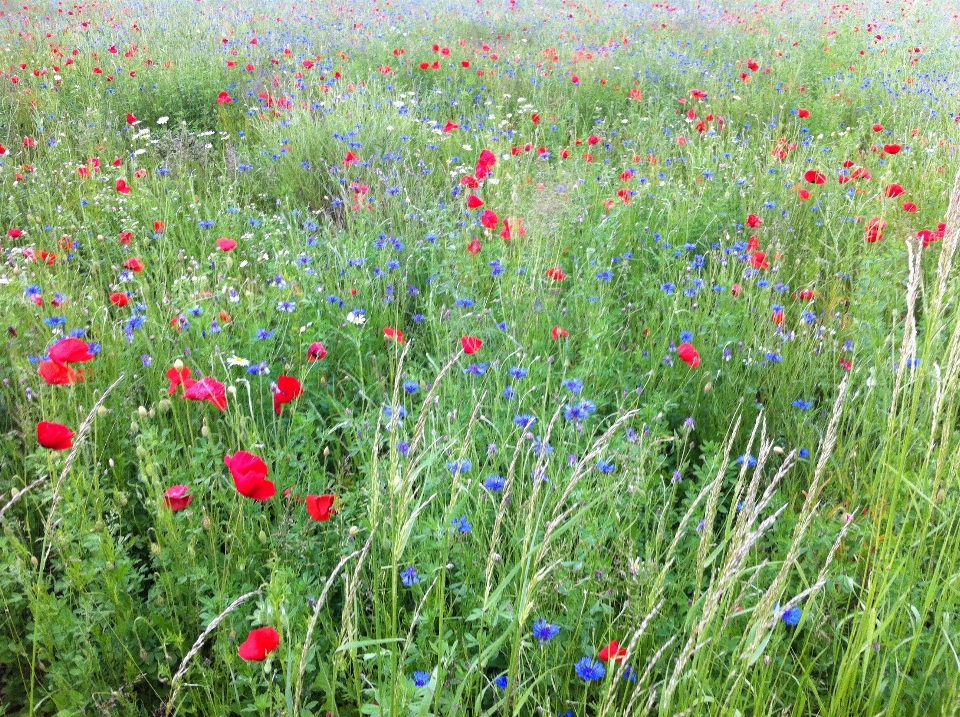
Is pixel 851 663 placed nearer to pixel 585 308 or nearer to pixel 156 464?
pixel 156 464

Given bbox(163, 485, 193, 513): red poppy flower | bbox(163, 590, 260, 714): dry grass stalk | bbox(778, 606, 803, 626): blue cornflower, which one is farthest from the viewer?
bbox(163, 485, 193, 513): red poppy flower

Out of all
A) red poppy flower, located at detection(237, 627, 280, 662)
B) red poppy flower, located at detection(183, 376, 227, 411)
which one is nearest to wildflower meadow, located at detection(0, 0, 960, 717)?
red poppy flower, located at detection(237, 627, 280, 662)

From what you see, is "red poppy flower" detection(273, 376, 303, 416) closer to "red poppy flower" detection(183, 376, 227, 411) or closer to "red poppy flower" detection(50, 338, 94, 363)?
"red poppy flower" detection(183, 376, 227, 411)

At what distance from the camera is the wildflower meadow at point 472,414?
51.1 inches

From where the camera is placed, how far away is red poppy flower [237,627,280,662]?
3.73ft

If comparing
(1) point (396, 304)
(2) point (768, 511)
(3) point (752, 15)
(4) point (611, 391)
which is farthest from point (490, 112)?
(3) point (752, 15)

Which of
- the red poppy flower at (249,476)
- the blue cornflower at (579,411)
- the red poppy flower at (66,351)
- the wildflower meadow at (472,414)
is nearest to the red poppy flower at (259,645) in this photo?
the wildflower meadow at (472,414)

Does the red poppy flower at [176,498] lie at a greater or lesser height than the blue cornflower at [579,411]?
lesser

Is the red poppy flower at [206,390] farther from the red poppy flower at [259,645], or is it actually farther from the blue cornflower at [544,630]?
the blue cornflower at [544,630]

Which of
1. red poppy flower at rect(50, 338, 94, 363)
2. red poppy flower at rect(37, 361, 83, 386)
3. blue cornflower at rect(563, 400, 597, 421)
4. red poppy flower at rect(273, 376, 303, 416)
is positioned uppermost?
red poppy flower at rect(50, 338, 94, 363)

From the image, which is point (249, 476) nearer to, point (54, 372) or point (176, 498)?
point (176, 498)

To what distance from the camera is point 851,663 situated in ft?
3.77

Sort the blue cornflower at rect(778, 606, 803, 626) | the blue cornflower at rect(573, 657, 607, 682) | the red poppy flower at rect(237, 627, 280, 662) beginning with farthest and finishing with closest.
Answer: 1. the blue cornflower at rect(778, 606, 803, 626)
2. the blue cornflower at rect(573, 657, 607, 682)
3. the red poppy flower at rect(237, 627, 280, 662)

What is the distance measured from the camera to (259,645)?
114 centimetres
